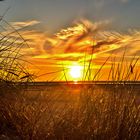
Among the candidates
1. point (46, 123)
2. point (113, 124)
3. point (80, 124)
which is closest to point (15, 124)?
point (46, 123)

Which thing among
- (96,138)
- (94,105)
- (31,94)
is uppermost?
(31,94)

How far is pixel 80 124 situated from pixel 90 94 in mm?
536

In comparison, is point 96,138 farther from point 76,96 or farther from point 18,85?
point 18,85

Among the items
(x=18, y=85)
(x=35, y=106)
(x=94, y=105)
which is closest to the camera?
(x=94, y=105)

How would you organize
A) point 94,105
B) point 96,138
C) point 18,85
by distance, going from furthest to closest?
1. point 18,85
2. point 94,105
3. point 96,138

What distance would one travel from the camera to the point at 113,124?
511 cm

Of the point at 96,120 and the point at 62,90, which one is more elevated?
the point at 62,90

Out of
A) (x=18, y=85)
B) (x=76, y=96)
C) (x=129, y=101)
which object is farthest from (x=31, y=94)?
(x=129, y=101)

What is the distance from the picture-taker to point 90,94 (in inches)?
219

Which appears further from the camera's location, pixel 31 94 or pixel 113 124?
pixel 31 94

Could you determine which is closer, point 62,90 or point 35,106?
point 35,106

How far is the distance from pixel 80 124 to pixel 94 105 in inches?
13.2

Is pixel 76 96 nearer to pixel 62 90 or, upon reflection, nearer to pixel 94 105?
pixel 62 90

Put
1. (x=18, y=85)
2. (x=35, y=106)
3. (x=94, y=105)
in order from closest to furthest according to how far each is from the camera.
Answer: (x=94, y=105) → (x=35, y=106) → (x=18, y=85)
